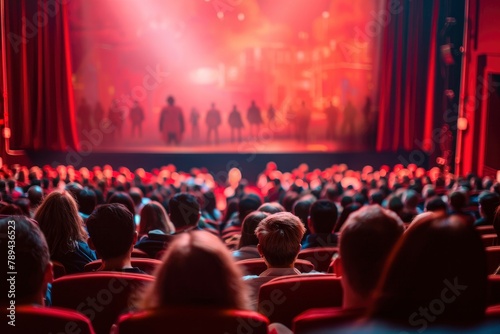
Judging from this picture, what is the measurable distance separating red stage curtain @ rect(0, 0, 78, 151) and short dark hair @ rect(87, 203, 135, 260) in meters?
10.9

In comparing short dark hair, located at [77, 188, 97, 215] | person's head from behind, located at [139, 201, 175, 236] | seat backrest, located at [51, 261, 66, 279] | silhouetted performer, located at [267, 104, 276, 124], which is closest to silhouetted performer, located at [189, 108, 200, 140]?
silhouetted performer, located at [267, 104, 276, 124]

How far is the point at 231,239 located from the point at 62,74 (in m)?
9.95

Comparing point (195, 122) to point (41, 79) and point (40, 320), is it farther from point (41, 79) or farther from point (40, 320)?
point (40, 320)

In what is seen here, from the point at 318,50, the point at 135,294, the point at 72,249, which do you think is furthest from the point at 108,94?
the point at 135,294

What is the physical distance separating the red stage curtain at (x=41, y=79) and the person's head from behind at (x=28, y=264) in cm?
1170

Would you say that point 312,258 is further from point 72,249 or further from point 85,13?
point 85,13

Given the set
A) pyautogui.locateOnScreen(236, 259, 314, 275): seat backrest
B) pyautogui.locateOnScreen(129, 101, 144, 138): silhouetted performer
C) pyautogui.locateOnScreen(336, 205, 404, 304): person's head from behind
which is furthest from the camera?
pyautogui.locateOnScreen(129, 101, 144, 138): silhouetted performer

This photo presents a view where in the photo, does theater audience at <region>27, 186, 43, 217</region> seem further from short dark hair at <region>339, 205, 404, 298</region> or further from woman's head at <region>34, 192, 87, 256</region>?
short dark hair at <region>339, 205, 404, 298</region>

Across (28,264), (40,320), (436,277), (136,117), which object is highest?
(136,117)

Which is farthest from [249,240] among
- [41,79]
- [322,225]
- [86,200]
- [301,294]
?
[41,79]

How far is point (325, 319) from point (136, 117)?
41.3 feet

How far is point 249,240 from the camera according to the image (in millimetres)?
3570

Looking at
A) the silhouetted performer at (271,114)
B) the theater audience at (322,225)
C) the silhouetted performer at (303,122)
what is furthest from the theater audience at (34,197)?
the silhouetted performer at (303,122)

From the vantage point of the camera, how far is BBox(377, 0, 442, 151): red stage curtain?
13289 mm
